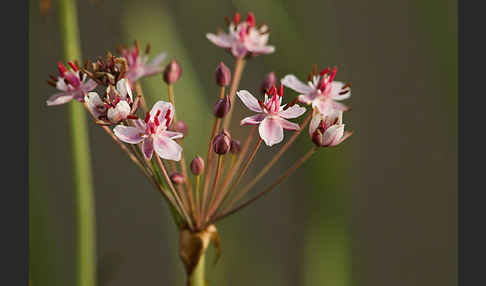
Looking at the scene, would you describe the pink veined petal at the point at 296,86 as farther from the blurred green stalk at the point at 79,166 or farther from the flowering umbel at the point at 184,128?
the blurred green stalk at the point at 79,166

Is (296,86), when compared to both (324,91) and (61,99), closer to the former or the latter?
(324,91)

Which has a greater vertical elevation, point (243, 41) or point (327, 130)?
point (243, 41)

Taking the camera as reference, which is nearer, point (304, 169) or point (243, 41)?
point (243, 41)

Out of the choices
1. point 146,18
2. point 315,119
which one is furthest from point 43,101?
point 315,119

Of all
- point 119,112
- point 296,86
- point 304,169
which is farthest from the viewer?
point 304,169

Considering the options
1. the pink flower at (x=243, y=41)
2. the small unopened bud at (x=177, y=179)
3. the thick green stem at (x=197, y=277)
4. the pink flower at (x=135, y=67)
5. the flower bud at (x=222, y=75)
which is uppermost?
the pink flower at (x=243, y=41)

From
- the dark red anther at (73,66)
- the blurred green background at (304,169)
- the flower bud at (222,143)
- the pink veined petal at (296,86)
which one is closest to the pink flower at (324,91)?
the pink veined petal at (296,86)

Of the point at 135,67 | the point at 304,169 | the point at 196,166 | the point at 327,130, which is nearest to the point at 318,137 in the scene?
the point at 327,130
